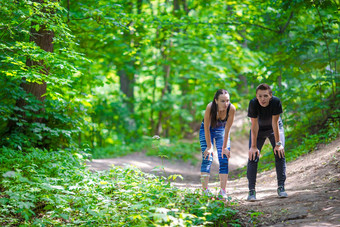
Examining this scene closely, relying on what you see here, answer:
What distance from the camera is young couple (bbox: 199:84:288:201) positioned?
5.04 meters

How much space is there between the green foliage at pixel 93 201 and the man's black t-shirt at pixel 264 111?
5.00 feet

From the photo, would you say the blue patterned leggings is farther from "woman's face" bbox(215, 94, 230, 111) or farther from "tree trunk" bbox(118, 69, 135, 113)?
"tree trunk" bbox(118, 69, 135, 113)

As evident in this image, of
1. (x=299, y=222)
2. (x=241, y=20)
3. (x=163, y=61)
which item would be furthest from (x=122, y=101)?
(x=299, y=222)

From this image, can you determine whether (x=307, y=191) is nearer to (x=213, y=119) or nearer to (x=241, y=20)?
(x=213, y=119)

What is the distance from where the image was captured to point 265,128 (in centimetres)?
527

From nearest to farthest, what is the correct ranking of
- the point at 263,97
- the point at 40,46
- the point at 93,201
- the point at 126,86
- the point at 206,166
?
the point at 93,201 < the point at 263,97 < the point at 206,166 < the point at 40,46 < the point at 126,86

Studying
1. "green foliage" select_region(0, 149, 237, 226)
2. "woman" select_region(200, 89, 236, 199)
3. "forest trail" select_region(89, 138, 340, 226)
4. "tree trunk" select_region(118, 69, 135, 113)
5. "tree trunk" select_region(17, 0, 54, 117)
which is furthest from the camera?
"tree trunk" select_region(118, 69, 135, 113)

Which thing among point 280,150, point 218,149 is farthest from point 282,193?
point 218,149

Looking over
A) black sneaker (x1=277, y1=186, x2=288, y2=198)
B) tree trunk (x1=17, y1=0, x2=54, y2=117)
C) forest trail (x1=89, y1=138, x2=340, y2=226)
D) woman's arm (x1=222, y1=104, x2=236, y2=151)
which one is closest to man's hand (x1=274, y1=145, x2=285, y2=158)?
black sneaker (x1=277, y1=186, x2=288, y2=198)

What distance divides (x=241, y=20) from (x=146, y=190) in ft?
27.4

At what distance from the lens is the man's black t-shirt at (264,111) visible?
16.5 feet

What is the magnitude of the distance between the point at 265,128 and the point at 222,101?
898mm

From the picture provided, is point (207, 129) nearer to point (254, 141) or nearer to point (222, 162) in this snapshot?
point (222, 162)

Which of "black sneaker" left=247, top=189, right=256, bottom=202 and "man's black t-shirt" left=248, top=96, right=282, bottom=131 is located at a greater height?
"man's black t-shirt" left=248, top=96, right=282, bottom=131
